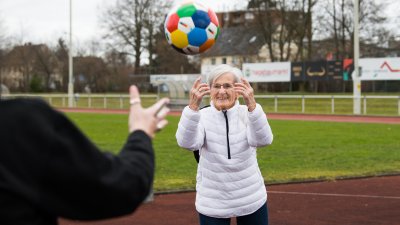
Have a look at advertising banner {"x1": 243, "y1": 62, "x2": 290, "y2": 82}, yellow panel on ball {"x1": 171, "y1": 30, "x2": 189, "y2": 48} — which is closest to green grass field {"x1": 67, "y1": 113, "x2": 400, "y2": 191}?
yellow panel on ball {"x1": 171, "y1": 30, "x2": 189, "y2": 48}

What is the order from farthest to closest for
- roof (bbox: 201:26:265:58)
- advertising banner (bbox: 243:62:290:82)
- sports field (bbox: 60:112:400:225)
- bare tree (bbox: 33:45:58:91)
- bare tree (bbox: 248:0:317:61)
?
roof (bbox: 201:26:265:58)
bare tree (bbox: 33:45:58:91)
bare tree (bbox: 248:0:317:61)
advertising banner (bbox: 243:62:290:82)
sports field (bbox: 60:112:400:225)

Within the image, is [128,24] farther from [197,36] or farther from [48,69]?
[197,36]

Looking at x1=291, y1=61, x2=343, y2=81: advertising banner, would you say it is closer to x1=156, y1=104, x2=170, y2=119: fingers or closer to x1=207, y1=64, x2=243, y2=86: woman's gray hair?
x1=207, y1=64, x2=243, y2=86: woman's gray hair

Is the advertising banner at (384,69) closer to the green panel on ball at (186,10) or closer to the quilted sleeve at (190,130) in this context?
the green panel on ball at (186,10)

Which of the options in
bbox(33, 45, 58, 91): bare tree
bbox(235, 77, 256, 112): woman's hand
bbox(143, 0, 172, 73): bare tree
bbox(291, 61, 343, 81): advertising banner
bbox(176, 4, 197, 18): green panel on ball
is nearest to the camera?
bbox(235, 77, 256, 112): woman's hand

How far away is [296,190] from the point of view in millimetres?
9086

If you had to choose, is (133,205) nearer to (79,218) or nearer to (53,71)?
(79,218)

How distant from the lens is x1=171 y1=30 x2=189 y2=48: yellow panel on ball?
539cm

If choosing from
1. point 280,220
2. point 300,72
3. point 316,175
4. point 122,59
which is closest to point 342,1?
point 300,72

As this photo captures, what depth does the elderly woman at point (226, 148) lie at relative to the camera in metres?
3.93

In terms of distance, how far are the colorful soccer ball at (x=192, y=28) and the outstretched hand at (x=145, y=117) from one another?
3345 mm

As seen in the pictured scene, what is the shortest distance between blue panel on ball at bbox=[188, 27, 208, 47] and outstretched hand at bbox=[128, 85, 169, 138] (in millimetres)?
3342

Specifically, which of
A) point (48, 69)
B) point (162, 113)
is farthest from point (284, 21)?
point (162, 113)

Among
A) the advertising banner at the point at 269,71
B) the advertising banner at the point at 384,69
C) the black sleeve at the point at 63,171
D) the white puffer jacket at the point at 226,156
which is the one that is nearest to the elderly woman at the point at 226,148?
the white puffer jacket at the point at 226,156
